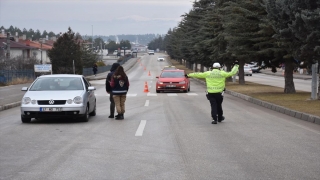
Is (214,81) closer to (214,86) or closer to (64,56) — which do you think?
(214,86)

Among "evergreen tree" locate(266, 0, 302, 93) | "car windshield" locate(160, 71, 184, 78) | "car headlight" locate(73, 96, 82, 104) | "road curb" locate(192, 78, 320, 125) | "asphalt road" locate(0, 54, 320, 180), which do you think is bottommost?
"road curb" locate(192, 78, 320, 125)

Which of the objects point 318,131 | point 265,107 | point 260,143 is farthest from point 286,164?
point 265,107

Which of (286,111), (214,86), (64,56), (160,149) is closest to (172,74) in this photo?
(286,111)

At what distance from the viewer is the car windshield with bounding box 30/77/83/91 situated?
15852mm

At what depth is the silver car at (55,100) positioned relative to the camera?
14.6 metres

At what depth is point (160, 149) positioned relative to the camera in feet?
33.6

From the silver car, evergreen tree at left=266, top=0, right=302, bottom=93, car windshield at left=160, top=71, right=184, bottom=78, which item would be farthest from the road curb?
car windshield at left=160, top=71, right=184, bottom=78

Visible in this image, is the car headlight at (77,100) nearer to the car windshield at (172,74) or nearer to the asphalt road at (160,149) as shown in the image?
the asphalt road at (160,149)

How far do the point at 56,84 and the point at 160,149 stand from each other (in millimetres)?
6772

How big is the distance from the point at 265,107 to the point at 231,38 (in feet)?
21.4

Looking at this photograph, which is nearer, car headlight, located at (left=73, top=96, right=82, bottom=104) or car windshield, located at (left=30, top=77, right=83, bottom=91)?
car headlight, located at (left=73, top=96, right=82, bottom=104)

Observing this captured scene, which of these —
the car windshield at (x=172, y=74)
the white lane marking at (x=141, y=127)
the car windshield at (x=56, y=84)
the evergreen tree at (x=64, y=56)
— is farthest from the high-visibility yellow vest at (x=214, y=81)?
the evergreen tree at (x=64, y=56)

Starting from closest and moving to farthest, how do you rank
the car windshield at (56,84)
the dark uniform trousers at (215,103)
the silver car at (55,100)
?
the silver car at (55,100), the dark uniform trousers at (215,103), the car windshield at (56,84)

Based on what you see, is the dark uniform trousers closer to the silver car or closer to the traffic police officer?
the traffic police officer
